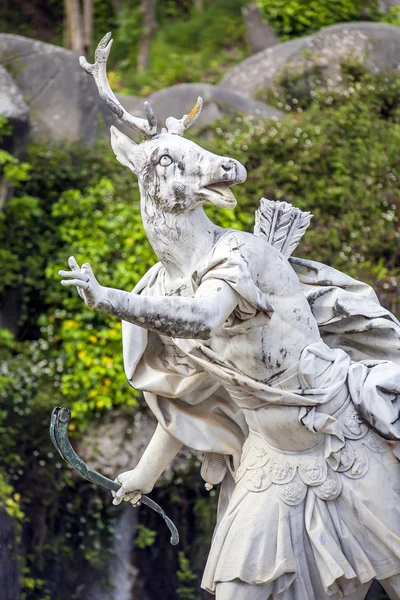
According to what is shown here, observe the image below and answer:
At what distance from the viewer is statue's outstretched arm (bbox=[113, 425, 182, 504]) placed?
181 inches

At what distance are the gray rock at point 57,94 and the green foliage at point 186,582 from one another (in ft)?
9.83

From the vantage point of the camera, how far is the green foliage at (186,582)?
8.37 meters

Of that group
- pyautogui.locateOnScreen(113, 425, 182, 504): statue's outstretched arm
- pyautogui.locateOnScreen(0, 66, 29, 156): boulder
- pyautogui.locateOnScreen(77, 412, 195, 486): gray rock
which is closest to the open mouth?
pyautogui.locateOnScreen(113, 425, 182, 504): statue's outstretched arm

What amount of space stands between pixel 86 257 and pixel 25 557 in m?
1.97

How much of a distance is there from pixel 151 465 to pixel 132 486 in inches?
4.0

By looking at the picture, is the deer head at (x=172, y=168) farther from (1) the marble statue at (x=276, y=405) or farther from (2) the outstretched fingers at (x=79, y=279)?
(2) the outstretched fingers at (x=79, y=279)

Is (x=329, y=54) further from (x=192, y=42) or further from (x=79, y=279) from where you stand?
(x=79, y=279)

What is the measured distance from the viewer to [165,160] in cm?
420

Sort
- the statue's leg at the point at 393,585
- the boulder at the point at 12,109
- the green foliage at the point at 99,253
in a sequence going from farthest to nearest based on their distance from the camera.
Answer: the boulder at the point at 12,109
the green foliage at the point at 99,253
the statue's leg at the point at 393,585

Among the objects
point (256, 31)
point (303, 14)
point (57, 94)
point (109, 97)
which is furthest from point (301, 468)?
point (256, 31)

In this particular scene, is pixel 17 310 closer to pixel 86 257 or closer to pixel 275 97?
pixel 86 257

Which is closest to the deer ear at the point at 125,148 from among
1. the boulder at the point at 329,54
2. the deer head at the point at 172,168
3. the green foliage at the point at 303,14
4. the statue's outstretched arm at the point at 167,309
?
the deer head at the point at 172,168

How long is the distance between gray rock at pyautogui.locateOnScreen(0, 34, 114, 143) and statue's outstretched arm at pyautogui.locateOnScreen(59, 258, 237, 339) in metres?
5.62

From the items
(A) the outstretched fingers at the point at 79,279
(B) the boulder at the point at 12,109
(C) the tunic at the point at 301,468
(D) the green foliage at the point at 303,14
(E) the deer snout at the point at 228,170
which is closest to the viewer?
(A) the outstretched fingers at the point at 79,279
